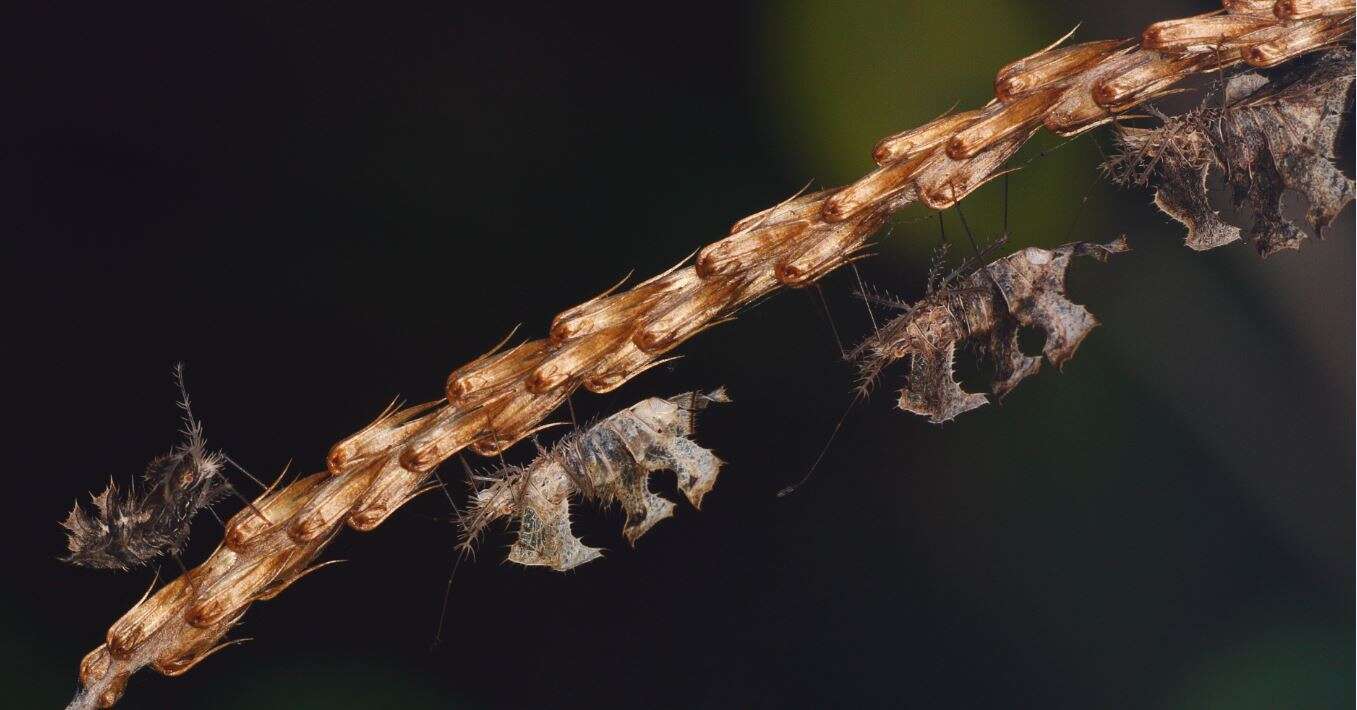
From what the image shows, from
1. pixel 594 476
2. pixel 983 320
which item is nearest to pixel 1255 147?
pixel 983 320

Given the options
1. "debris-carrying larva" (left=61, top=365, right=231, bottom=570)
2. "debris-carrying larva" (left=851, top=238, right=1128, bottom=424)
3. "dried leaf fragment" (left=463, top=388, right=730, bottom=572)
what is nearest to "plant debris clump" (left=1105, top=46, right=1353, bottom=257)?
"debris-carrying larva" (left=851, top=238, right=1128, bottom=424)

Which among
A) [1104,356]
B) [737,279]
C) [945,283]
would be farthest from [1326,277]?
[737,279]

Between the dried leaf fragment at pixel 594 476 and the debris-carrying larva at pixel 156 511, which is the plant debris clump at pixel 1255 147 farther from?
the debris-carrying larva at pixel 156 511

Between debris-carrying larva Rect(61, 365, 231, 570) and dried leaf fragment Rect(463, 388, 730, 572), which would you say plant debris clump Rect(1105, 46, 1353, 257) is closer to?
dried leaf fragment Rect(463, 388, 730, 572)

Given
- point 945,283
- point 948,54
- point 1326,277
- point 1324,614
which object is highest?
point 948,54

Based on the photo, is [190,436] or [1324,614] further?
[1324,614]

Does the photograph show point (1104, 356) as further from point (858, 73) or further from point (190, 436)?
point (190, 436)

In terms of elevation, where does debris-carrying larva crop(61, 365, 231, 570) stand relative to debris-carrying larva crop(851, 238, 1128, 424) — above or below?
above

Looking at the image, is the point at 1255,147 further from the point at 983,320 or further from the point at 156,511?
the point at 156,511
